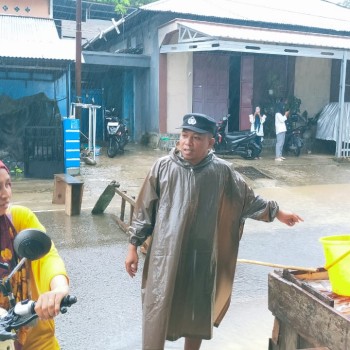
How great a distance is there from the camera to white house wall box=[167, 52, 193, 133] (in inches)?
585

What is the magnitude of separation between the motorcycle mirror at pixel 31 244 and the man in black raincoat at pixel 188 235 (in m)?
1.44

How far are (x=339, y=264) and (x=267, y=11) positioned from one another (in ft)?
52.7

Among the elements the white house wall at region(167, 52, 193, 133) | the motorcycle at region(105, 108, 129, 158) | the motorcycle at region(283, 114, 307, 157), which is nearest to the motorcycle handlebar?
the motorcycle at region(105, 108, 129, 158)

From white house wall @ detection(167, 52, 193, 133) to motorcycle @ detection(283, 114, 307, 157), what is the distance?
10.2ft

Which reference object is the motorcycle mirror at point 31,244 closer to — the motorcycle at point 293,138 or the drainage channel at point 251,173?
the drainage channel at point 251,173

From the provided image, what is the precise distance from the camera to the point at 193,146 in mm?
3381

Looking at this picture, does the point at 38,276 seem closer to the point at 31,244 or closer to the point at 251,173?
the point at 31,244

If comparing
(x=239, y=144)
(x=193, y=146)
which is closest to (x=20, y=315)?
(x=193, y=146)

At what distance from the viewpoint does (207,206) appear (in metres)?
3.35

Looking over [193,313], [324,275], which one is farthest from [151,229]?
[324,275]

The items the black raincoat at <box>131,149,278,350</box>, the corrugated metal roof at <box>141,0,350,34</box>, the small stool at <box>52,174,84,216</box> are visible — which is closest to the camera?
the black raincoat at <box>131,149,278,350</box>

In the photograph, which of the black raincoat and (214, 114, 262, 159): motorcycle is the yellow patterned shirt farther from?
(214, 114, 262, 159): motorcycle

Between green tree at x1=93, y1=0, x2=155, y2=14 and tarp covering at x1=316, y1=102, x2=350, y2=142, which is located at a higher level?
green tree at x1=93, y1=0, x2=155, y2=14

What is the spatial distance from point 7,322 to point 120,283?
3.48 meters
